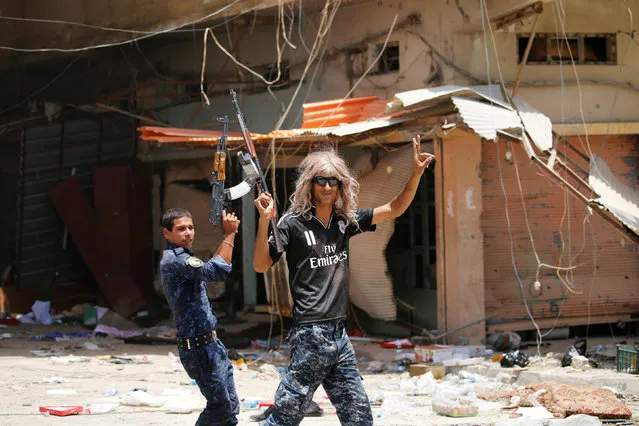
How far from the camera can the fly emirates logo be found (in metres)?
4.89

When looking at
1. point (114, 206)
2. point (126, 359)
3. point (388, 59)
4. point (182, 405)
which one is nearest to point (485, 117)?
point (388, 59)

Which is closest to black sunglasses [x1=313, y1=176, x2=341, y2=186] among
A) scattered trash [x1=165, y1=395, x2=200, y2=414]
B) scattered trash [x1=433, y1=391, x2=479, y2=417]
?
scattered trash [x1=433, y1=391, x2=479, y2=417]

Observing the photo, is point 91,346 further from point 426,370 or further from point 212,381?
point 212,381

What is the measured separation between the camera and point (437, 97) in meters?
9.36

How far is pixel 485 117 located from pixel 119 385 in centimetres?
456

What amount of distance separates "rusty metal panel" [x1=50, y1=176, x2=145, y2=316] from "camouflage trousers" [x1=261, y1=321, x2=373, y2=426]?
369 inches

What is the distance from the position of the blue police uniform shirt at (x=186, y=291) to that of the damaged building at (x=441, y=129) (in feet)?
14.5

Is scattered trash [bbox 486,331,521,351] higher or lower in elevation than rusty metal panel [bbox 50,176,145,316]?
lower

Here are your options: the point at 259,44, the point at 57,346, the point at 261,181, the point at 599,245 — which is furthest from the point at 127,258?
the point at 261,181

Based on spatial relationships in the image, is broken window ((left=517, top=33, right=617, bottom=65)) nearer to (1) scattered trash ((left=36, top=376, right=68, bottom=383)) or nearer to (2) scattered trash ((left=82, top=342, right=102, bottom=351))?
(2) scattered trash ((left=82, top=342, right=102, bottom=351))

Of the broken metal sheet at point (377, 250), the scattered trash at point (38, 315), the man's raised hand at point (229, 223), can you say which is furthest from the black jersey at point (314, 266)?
the scattered trash at point (38, 315)

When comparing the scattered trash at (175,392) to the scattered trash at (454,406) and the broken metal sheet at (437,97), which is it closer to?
the scattered trash at (454,406)

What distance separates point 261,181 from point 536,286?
5699mm

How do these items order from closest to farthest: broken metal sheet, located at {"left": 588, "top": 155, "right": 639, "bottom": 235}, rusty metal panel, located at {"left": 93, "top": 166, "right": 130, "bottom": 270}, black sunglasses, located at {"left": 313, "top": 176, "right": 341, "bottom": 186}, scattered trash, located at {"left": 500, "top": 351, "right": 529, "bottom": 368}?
1. black sunglasses, located at {"left": 313, "top": 176, "right": 341, "bottom": 186}
2. broken metal sheet, located at {"left": 588, "top": 155, "right": 639, "bottom": 235}
3. scattered trash, located at {"left": 500, "top": 351, "right": 529, "bottom": 368}
4. rusty metal panel, located at {"left": 93, "top": 166, "right": 130, "bottom": 270}
